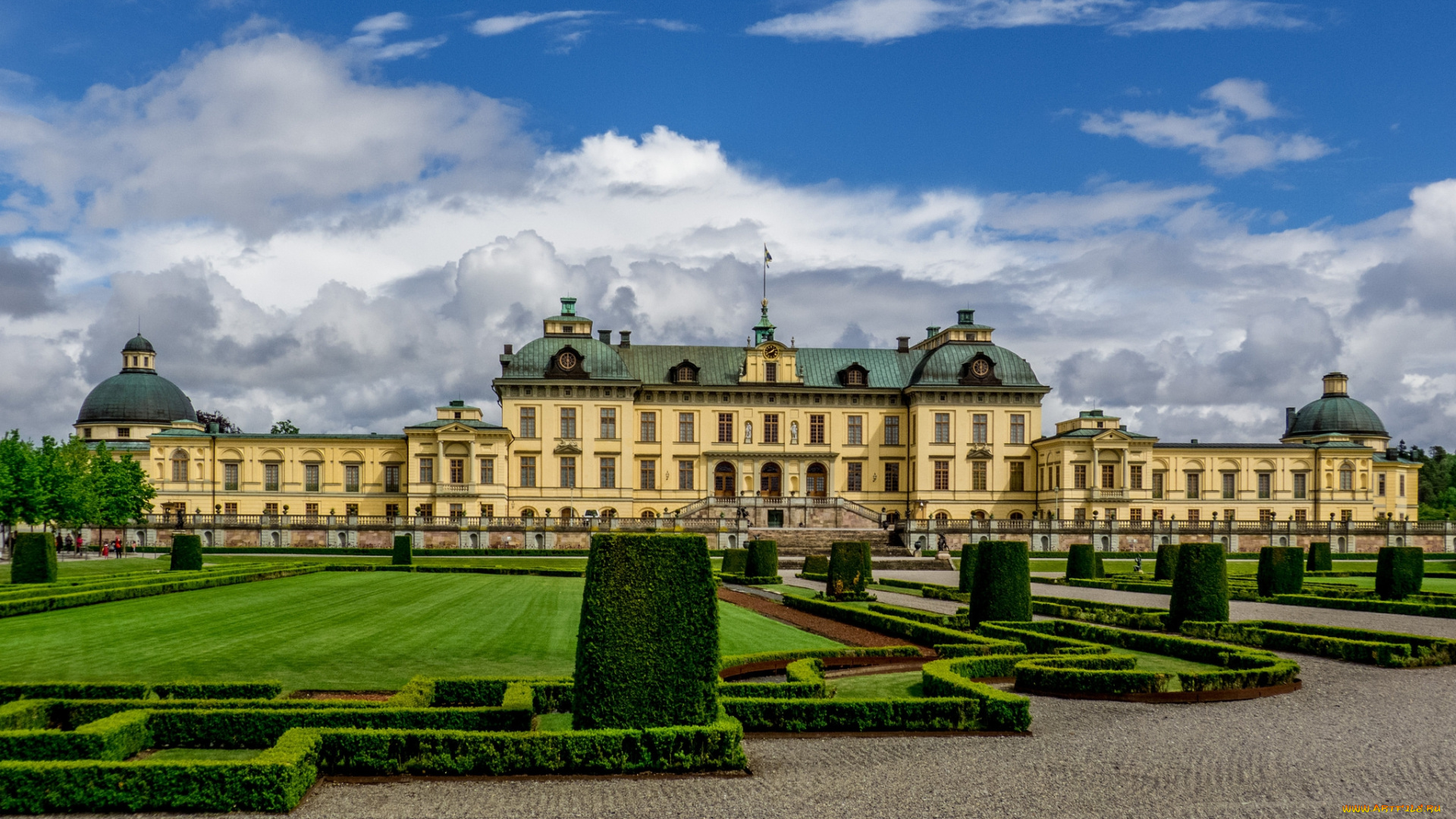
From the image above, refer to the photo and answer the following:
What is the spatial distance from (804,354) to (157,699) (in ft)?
185

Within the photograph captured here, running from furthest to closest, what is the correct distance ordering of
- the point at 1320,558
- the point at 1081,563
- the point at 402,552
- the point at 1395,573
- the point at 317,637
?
the point at 1320,558 < the point at 402,552 < the point at 1081,563 < the point at 1395,573 < the point at 317,637

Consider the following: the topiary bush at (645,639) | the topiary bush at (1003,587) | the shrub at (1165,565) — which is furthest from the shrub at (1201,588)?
the shrub at (1165,565)

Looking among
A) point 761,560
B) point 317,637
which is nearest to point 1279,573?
point 761,560

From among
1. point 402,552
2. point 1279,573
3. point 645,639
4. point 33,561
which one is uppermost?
point 645,639

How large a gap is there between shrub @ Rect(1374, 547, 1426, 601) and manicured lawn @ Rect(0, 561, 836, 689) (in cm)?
1706

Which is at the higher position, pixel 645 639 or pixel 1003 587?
pixel 645 639

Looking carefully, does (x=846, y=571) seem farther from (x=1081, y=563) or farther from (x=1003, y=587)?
(x=1081, y=563)

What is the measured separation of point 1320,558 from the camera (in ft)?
134

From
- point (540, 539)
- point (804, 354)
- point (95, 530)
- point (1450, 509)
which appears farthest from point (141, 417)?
point (1450, 509)

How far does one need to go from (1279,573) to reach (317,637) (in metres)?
24.7

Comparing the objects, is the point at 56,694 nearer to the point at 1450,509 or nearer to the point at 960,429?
the point at 960,429

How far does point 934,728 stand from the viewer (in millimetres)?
11391

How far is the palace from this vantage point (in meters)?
59.6

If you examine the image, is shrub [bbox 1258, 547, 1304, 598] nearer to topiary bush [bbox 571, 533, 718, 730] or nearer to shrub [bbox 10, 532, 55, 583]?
topiary bush [bbox 571, 533, 718, 730]
